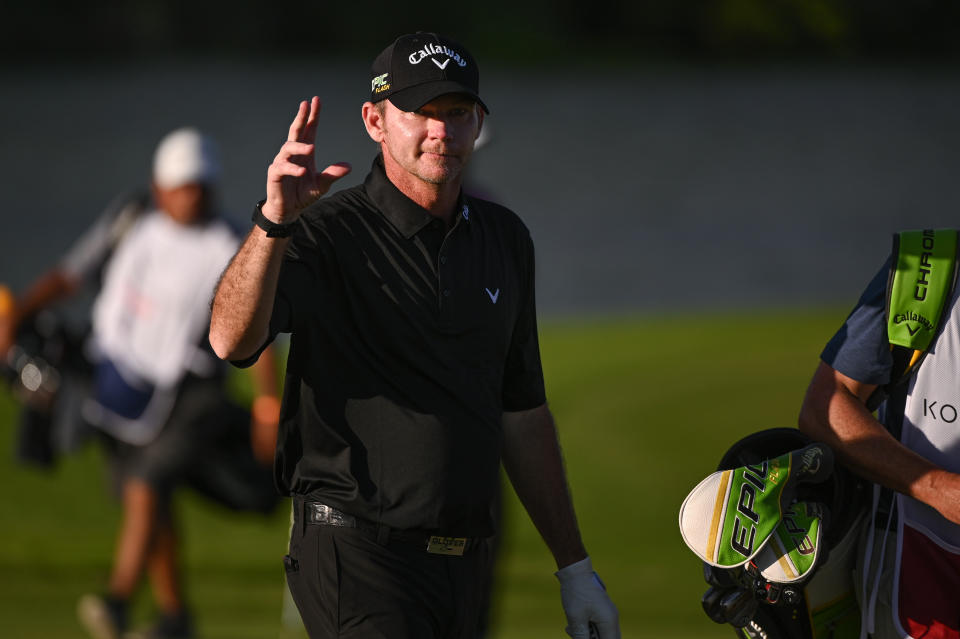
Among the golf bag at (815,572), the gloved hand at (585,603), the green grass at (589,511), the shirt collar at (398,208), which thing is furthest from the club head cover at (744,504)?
the green grass at (589,511)

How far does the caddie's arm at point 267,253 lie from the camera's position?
3156 mm

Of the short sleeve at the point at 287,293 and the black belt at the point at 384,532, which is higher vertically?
the short sleeve at the point at 287,293

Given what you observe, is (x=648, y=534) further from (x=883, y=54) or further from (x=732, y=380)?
(x=883, y=54)

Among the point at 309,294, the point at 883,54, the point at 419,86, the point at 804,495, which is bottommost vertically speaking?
the point at 804,495

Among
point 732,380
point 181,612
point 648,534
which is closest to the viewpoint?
point 181,612

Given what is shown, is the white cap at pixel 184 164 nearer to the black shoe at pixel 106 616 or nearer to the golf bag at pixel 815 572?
the black shoe at pixel 106 616

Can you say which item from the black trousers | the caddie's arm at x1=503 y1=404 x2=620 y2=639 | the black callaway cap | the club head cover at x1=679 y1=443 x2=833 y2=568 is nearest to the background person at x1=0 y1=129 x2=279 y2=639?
the caddie's arm at x1=503 y1=404 x2=620 y2=639

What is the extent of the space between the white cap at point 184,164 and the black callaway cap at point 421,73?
395 centimetres

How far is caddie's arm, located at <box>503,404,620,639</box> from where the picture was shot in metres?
3.92

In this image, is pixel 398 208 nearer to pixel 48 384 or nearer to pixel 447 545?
pixel 447 545

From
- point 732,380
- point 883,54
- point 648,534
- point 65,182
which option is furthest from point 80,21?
point 648,534

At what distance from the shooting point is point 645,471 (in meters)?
11.2

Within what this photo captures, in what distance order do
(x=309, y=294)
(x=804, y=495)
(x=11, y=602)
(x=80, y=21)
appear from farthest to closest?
(x=80, y=21) < (x=11, y=602) < (x=804, y=495) < (x=309, y=294)

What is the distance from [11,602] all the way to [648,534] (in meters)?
4.18
